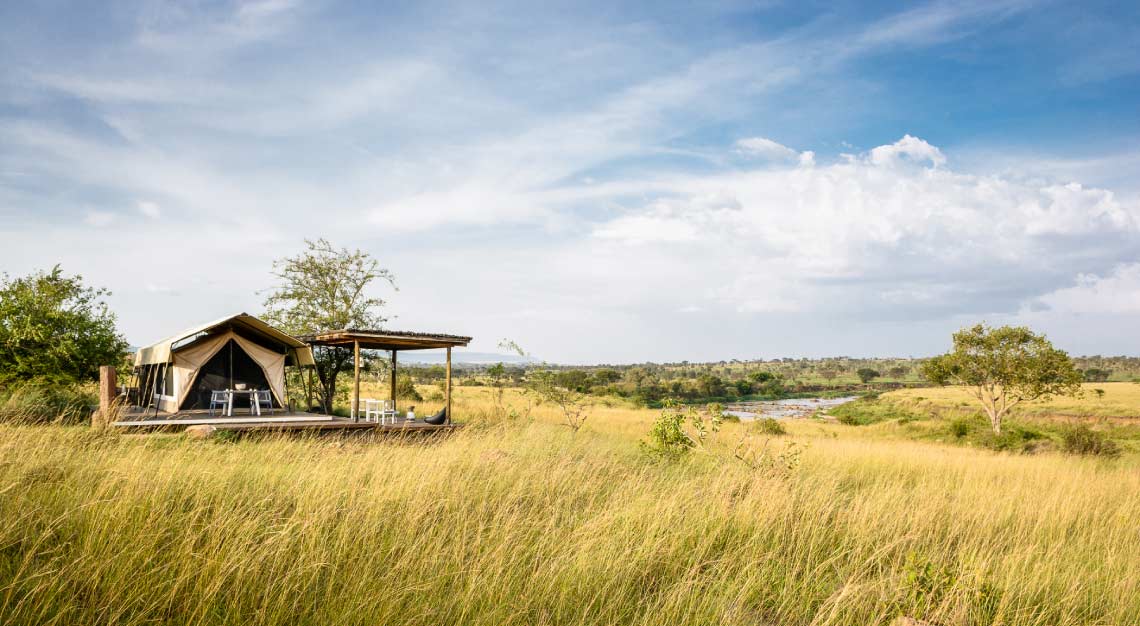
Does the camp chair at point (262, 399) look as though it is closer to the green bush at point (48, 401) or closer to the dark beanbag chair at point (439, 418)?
the green bush at point (48, 401)

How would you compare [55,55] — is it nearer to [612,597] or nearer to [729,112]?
[729,112]

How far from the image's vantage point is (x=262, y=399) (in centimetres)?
1783

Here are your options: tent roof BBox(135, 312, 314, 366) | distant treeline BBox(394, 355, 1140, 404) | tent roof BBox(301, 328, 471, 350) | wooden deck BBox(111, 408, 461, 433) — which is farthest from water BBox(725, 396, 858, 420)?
wooden deck BBox(111, 408, 461, 433)

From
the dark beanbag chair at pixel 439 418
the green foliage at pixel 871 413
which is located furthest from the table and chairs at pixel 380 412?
the green foliage at pixel 871 413

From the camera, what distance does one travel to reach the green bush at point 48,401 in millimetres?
13609

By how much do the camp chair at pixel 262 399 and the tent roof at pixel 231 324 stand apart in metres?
1.23

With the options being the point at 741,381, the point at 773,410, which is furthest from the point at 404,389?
the point at 741,381

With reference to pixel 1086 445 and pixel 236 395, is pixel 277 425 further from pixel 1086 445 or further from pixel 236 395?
pixel 1086 445

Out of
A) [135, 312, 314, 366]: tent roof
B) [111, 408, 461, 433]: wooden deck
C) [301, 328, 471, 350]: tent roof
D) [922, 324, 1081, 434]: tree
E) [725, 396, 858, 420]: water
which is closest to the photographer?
[111, 408, 461, 433]: wooden deck

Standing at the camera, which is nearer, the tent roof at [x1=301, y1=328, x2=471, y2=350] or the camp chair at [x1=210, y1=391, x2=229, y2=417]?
the tent roof at [x1=301, y1=328, x2=471, y2=350]

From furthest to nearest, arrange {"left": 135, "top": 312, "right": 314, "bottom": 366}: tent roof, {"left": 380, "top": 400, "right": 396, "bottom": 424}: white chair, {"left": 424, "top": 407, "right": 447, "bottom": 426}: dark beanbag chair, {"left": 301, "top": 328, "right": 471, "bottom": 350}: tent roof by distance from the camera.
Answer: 1. {"left": 135, "top": 312, "right": 314, "bottom": 366}: tent roof
2. {"left": 380, "top": 400, "right": 396, "bottom": 424}: white chair
3. {"left": 424, "top": 407, "right": 447, "bottom": 426}: dark beanbag chair
4. {"left": 301, "top": 328, "right": 471, "bottom": 350}: tent roof

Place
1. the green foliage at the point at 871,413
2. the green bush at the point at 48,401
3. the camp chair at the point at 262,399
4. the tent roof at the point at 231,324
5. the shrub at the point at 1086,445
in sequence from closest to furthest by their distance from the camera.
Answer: the green bush at the point at 48,401 → the tent roof at the point at 231,324 → the camp chair at the point at 262,399 → the shrub at the point at 1086,445 → the green foliage at the point at 871,413

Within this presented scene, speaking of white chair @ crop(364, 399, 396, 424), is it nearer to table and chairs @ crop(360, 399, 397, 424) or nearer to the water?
table and chairs @ crop(360, 399, 397, 424)

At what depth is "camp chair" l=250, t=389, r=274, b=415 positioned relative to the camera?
1723 cm
